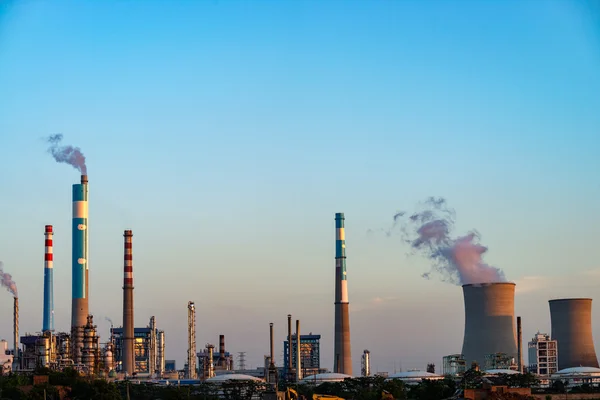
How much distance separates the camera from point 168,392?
62.2m

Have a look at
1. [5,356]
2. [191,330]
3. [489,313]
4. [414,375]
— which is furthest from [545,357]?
[5,356]

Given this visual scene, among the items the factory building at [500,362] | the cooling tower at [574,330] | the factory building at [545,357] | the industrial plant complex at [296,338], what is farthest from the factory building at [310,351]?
the cooling tower at [574,330]

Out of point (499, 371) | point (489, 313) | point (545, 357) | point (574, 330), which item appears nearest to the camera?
point (489, 313)

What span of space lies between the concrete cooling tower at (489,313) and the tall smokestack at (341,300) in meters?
15.5

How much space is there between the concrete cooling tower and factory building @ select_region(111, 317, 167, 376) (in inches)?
1223

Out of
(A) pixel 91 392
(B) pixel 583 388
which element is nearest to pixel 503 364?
(B) pixel 583 388

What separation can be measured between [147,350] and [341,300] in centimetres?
2564

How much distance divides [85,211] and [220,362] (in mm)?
29413

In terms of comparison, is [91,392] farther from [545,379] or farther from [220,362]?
[220,362]

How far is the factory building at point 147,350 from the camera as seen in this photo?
302 ft

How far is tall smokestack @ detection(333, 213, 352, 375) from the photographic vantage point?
89.2 meters

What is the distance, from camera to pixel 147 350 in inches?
4119

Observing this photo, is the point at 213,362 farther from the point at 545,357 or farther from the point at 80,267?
the point at 545,357

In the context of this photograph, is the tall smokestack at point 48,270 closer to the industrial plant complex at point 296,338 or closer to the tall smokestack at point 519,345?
the industrial plant complex at point 296,338
